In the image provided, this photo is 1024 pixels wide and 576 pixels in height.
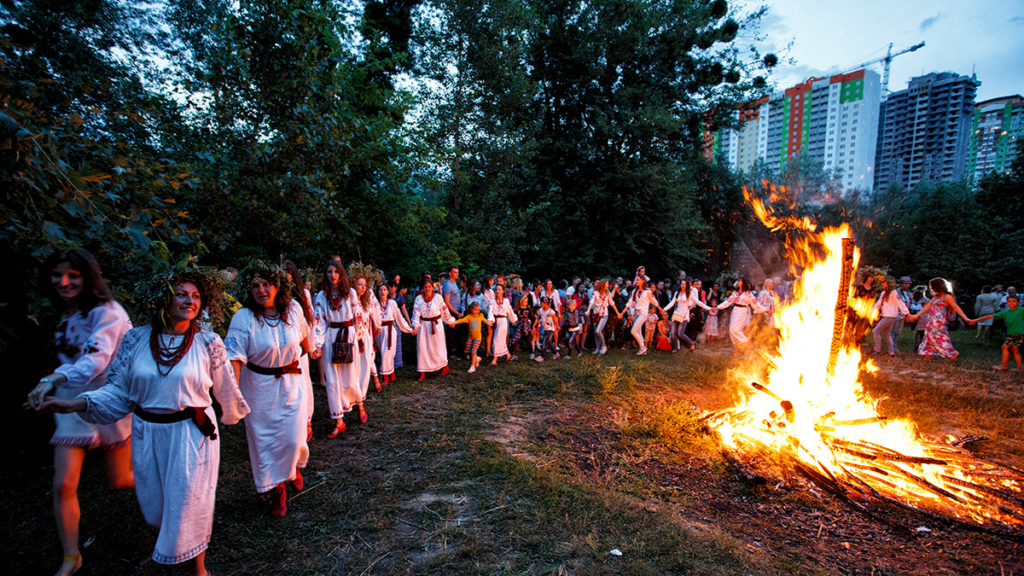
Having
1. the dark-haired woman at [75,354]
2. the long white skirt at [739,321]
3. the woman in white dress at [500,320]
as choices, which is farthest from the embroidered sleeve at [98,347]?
the long white skirt at [739,321]

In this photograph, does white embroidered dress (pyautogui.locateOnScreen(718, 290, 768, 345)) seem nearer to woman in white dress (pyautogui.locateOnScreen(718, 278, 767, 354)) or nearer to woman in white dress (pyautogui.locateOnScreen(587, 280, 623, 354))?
woman in white dress (pyautogui.locateOnScreen(718, 278, 767, 354))

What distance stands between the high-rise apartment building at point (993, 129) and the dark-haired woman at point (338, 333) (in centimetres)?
9224

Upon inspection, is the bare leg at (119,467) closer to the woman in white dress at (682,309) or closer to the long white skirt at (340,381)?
the long white skirt at (340,381)

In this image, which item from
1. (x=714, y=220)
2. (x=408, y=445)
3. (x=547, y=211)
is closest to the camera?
(x=408, y=445)

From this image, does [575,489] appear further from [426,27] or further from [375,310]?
[426,27]

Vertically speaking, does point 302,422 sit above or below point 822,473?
above

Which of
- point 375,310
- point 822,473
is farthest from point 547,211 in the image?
point 822,473

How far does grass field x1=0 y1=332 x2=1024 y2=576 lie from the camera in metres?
3.35

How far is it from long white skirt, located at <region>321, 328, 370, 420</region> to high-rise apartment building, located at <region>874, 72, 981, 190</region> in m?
88.4

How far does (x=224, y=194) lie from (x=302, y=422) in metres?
4.83

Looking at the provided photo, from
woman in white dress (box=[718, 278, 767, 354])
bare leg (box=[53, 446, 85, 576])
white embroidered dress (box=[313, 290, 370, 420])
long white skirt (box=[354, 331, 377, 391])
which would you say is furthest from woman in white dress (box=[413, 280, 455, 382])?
woman in white dress (box=[718, 278, 767, 354])

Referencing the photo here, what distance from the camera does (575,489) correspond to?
4367 millimetres

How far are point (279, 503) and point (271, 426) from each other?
703 millimetres

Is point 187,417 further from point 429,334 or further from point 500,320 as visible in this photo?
point 500,320
